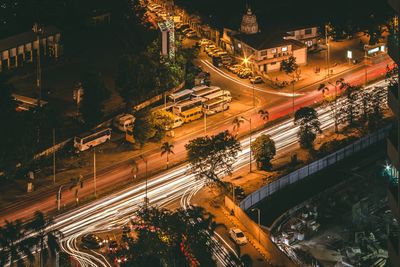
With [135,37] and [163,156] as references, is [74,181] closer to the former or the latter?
[163,156]

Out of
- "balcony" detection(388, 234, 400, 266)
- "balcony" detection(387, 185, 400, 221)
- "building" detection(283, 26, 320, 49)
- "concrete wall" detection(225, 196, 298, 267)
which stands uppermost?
"balcony" detection(387, 185, 400, 221)

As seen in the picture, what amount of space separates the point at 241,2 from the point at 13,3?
111 feet

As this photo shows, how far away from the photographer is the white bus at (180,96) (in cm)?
9950

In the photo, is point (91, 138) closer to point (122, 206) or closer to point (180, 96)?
point (122, 206)

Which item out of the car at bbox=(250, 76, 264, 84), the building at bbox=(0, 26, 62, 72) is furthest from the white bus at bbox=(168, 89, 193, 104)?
the building at bbox=(0, 26, 62, 72)

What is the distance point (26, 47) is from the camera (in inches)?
4523

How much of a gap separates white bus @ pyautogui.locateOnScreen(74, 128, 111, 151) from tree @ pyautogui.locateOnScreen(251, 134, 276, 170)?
15.8m

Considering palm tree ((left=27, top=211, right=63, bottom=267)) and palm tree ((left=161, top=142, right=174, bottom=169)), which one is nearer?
palm tree ((left=27, top=211, right=63, bottom=267))

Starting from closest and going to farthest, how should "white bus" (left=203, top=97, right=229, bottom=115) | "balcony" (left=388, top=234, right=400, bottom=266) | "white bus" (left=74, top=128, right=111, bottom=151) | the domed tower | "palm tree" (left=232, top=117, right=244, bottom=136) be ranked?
"balcony" (left=388, top=234, right=400, bottom=266)
"white bus" (left=74, top=128, right=111, bottom=151)
"palm tree" (left=232, top=117, right=244, bottom=136)
"white bus" (left=203, top=97, right=229, bottom=115)
the domed tower

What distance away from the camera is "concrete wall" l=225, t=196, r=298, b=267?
65.4 metres

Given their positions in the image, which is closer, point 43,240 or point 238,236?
point 43,240

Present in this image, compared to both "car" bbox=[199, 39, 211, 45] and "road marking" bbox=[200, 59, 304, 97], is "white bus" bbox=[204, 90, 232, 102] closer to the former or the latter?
"road marking" bbox=[200, 59, 304, 97]

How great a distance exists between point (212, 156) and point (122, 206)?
8.90 meters

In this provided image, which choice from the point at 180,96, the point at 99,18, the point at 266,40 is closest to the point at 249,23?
the point at 266,40
